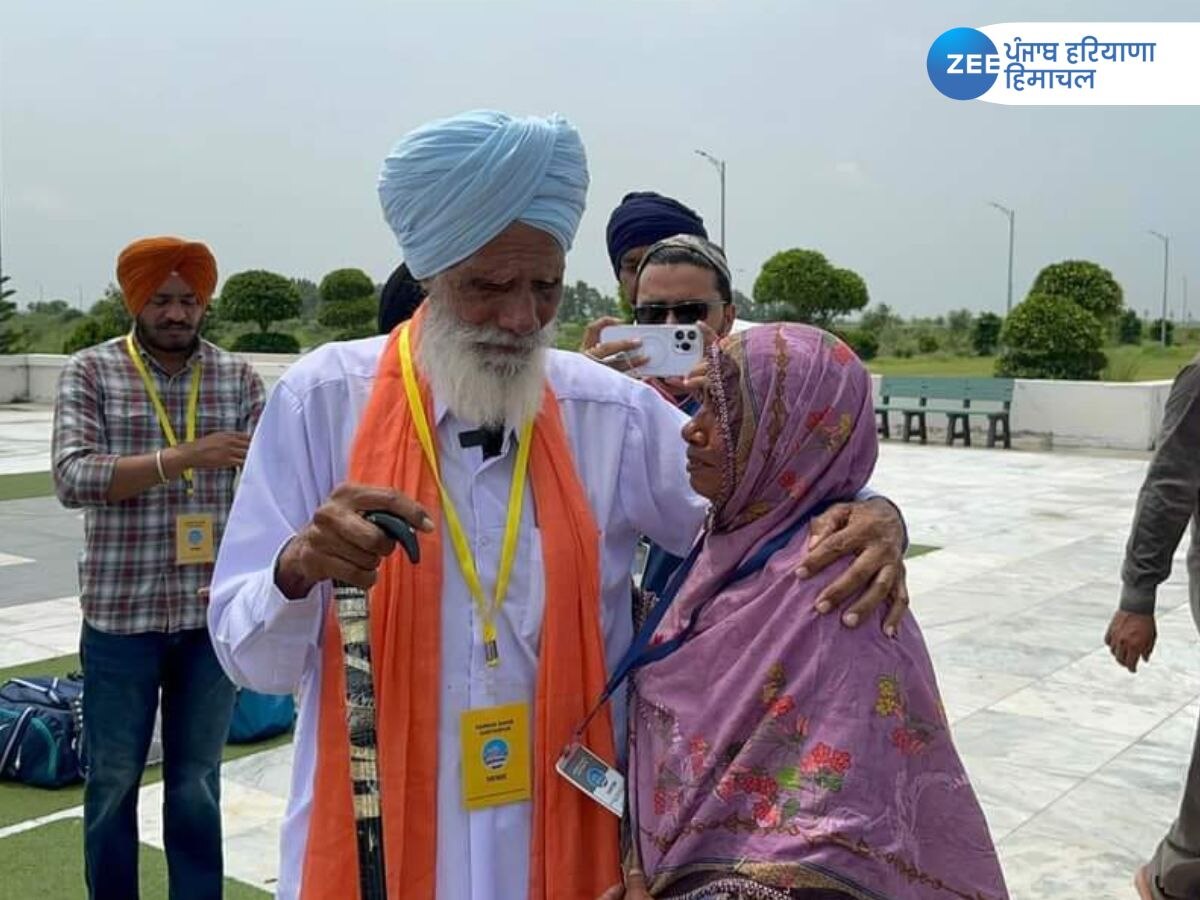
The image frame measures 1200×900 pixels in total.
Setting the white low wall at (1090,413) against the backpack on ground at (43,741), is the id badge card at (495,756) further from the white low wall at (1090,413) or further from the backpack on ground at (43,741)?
the white low wall at (1090,413)

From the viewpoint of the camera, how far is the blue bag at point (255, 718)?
5.18 m

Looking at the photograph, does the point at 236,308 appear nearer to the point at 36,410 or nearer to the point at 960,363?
the point at 36,410

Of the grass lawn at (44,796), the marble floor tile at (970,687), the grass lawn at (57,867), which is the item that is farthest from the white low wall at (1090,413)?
the grass lawn at (57,867)

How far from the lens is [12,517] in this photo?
1087 cm

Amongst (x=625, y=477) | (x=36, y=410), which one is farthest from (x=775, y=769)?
(x=36, y=410)

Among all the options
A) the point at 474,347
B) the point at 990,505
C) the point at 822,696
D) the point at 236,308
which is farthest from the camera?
the point at 236,308

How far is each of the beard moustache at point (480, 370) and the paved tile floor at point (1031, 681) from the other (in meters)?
2.63

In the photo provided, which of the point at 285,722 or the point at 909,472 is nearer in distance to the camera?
the point at 285,722

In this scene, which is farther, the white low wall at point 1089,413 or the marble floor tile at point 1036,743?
the white low wall at point 1089,413

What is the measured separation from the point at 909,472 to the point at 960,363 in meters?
20.6

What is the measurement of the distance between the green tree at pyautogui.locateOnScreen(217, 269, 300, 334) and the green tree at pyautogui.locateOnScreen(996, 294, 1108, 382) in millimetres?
19146

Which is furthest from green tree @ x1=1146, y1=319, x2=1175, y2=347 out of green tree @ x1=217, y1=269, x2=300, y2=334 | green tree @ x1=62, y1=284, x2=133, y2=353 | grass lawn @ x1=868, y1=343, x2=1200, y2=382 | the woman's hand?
the woman's hand

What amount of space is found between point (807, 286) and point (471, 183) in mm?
30837

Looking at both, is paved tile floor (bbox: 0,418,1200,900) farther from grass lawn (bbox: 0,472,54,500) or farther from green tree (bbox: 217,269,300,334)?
green tree (bbox: 217,269,300,334)
